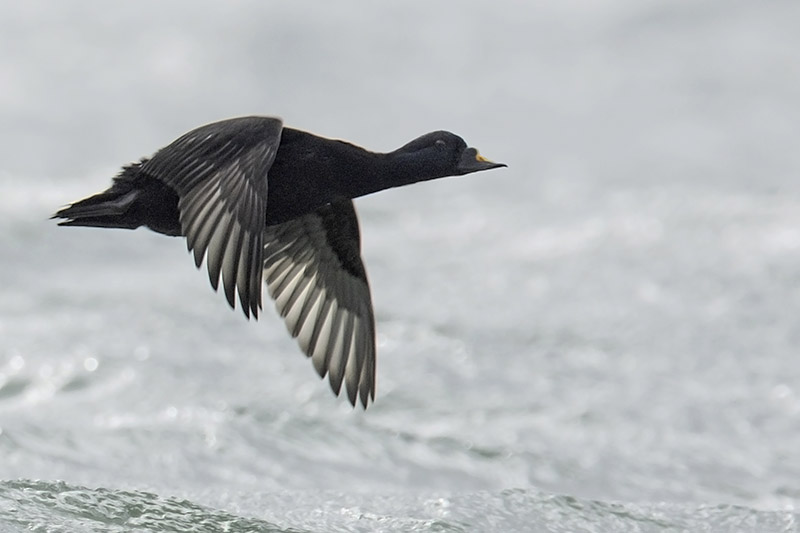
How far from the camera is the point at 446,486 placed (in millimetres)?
8484

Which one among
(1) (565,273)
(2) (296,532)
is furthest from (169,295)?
(2) (296,532)

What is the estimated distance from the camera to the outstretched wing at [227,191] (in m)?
5.62

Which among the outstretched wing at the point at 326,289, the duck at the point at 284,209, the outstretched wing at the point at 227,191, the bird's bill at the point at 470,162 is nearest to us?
the outstretched wing at the point at 227,191

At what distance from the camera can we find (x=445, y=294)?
11.6 metres

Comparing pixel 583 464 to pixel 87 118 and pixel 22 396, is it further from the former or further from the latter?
pixel 87 118

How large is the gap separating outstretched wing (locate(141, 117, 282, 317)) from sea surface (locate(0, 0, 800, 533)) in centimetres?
115

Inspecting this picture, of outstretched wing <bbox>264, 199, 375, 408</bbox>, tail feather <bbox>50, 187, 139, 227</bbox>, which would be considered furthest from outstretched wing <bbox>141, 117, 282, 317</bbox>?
outstretched wing <bbox>264, 199, 375, 408</bbox>

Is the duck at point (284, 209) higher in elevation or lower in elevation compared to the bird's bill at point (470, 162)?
lower

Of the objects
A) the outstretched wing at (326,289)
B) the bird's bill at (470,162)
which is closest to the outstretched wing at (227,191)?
the bird's bill at (470,162)

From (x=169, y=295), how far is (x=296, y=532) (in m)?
4.94

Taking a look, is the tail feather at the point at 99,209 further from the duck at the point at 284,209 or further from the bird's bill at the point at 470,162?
the bird's bill at the point at 470,162

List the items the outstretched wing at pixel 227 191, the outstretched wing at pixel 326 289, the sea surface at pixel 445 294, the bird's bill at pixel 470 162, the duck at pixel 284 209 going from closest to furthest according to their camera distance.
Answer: the outstretched wing at pixel 227 191 → the duck at pixel 284 209 → the bird's bill at pixel 470 162 → the outstretched wing at pixel 326 289 → the sea surface at pixel 445 294

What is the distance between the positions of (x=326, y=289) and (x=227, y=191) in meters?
1.57

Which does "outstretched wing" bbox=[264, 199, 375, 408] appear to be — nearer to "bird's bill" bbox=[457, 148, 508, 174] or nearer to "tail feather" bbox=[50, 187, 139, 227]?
"bird's bill" bbox=[457, 148, 508, 174]
